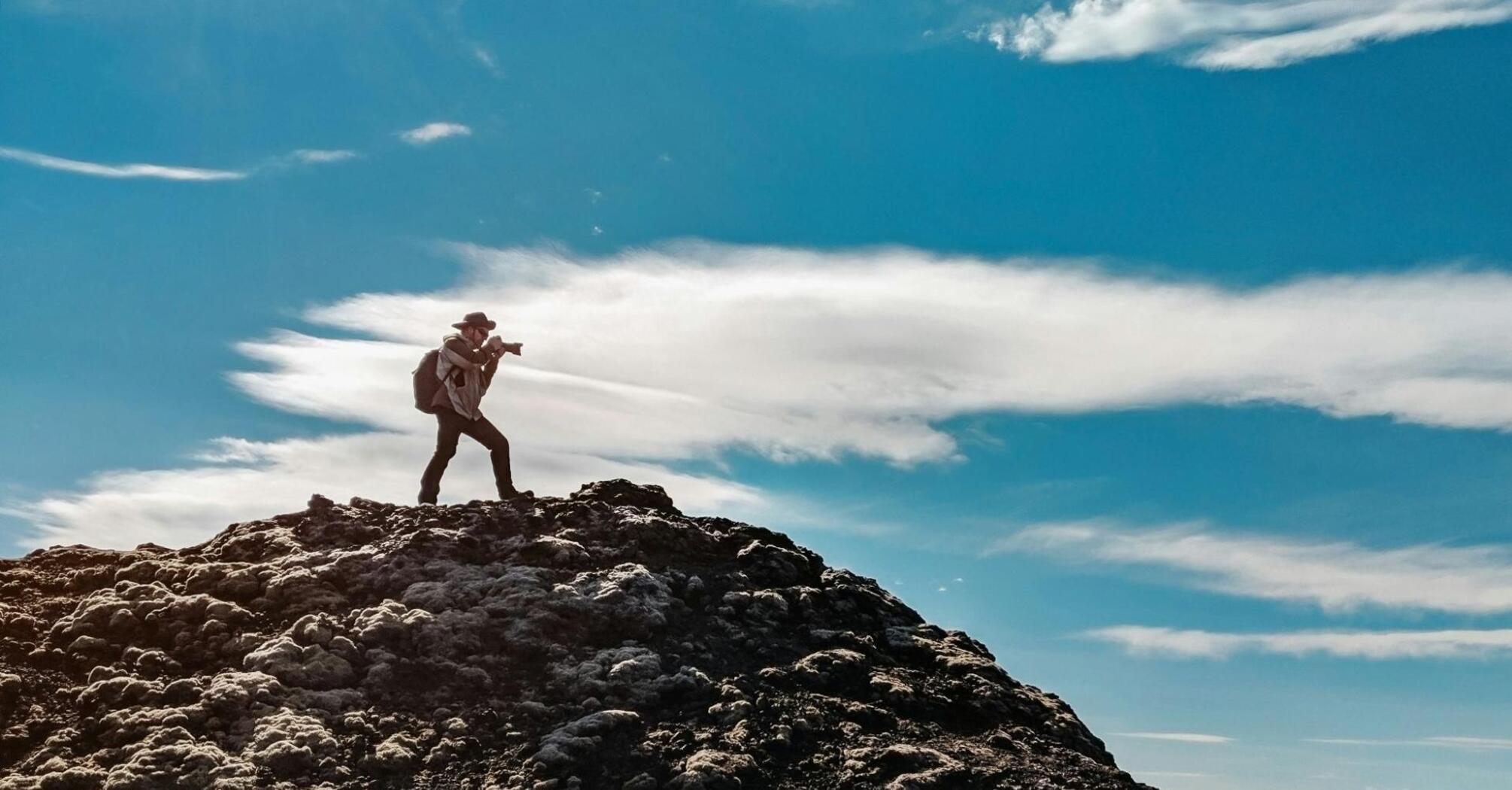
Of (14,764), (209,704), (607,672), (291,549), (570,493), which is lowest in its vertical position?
(14,764)

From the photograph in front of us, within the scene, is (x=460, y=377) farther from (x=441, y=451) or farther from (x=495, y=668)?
(x=495, y=668)

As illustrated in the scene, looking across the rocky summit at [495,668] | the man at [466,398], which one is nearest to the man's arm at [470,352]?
the man at [466,398]

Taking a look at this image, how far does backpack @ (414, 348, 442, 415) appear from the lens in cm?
2038

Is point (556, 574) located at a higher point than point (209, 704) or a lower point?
higher

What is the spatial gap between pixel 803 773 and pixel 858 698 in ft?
6.17

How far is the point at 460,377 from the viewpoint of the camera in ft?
66.1

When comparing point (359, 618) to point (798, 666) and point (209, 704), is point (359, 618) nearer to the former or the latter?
point (209, 704)

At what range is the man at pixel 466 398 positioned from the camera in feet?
66.1

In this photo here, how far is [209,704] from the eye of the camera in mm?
14367

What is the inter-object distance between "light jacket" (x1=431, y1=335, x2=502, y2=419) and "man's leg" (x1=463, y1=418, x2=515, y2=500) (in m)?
0.17

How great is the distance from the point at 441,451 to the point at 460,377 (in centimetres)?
128

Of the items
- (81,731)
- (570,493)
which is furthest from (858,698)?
(81,731)

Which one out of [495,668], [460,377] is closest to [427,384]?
[460,377]

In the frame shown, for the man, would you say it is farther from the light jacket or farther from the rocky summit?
the rocky summit
